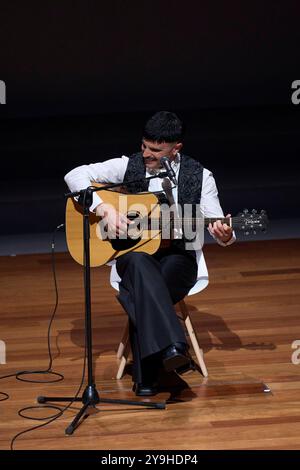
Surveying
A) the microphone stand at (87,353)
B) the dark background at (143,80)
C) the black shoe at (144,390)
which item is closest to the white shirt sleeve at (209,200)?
the microphone stand at (87,353)

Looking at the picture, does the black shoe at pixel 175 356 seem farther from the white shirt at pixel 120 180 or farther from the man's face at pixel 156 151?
the man's face at pixel 156 151

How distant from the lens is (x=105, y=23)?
8.29 meters

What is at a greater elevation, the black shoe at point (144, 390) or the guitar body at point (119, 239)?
the guitar body at point (119, 239)

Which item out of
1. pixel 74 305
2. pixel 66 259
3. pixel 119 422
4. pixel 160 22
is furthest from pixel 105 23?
pixel 119 422

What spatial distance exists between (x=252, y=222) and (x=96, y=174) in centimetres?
78

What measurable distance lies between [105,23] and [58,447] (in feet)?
17.9

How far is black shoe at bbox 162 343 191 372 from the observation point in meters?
3.69

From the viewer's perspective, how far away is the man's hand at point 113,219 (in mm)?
3869

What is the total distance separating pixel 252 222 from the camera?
3.71 meters

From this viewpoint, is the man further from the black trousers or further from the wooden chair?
the wooden chair

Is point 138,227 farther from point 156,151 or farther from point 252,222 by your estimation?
point 252,222

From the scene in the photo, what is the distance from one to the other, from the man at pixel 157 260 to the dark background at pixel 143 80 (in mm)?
3685

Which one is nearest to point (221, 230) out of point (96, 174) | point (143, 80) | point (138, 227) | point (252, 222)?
point (252, 222)

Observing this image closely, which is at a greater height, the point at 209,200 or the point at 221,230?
the point at 209,200
